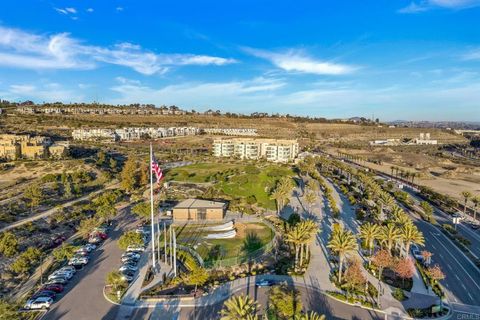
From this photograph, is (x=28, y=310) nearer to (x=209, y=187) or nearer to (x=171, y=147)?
(x=209, y=187)

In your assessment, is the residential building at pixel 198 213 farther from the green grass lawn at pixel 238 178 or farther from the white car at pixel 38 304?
the white car at pixel 38 304

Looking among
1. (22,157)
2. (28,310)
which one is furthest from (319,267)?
(22,157)

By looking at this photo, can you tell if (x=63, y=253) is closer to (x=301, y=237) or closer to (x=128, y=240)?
(x=128, y=240)

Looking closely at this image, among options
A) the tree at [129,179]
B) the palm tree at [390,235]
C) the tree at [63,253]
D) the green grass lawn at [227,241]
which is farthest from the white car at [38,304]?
the tree at [129,179]

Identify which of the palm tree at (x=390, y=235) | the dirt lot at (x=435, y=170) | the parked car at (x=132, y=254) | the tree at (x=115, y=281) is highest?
the palm tree at (x=390, y=235)

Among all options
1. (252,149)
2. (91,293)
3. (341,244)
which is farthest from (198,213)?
(252,149)

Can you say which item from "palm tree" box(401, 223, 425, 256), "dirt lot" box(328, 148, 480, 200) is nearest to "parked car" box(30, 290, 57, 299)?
"palm tree" box(401, 223, 425, 256)
